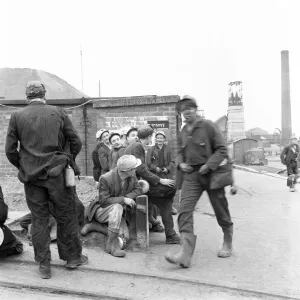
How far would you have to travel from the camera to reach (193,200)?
4.27m

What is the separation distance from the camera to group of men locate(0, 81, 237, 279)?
3734mm

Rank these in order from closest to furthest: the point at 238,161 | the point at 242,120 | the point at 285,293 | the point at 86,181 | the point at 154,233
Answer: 1. the point at 285,293
2. the point at 154,233
3. the point at 86,181
4. the point at 238,161
5. the point at 242,120

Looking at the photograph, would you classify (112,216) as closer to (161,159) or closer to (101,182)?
(101,182)

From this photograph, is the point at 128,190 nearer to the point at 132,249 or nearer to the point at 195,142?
the point at 132,249

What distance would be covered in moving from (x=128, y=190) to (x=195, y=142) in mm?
1084

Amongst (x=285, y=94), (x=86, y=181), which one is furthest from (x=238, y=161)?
(x=285, y=94)

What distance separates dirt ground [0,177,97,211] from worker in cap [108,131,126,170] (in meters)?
0.87

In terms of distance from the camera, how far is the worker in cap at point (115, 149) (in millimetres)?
6121

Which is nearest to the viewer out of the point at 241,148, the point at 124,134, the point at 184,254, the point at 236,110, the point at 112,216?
the point at 184,254

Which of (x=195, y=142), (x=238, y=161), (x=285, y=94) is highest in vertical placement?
(x=285, y=94)

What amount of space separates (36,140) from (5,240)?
1.23 metres

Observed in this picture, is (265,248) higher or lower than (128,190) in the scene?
lower

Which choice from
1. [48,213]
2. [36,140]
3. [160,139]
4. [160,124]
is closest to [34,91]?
[36,140]

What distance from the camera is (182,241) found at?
13.5 ft
